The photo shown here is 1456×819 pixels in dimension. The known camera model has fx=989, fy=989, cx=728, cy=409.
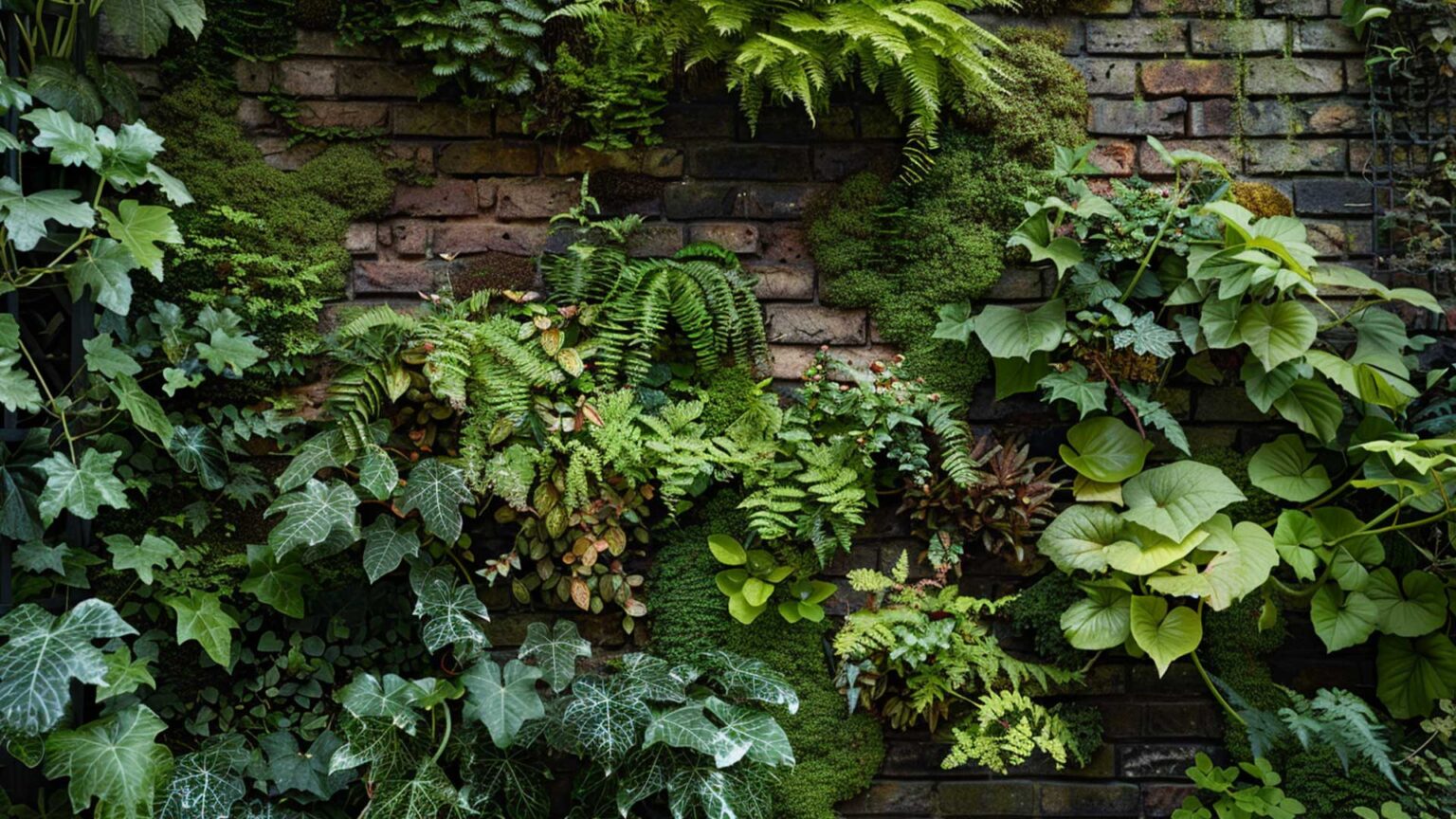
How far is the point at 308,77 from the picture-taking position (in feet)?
8.33

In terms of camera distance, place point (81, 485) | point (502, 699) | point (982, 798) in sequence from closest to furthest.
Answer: point (81, 485)
point (502, 699)
point (982, 798)

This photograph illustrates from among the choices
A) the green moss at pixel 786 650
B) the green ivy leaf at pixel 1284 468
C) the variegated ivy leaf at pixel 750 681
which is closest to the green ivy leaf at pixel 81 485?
the green moss at pixel 786 650

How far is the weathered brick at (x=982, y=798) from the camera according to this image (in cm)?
254

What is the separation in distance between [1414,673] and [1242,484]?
1.96 ft

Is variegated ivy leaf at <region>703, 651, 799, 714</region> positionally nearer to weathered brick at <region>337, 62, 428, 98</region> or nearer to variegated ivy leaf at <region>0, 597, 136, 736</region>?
variegated ivy leaf at <region>0, 597, 136, 736</region>

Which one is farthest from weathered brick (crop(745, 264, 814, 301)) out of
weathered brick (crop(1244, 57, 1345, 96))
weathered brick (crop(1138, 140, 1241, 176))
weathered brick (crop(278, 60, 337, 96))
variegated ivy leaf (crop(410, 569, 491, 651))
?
weathered brick (crop(1244, 57, 1345, 96))

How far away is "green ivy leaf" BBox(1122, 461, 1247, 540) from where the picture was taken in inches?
92.7

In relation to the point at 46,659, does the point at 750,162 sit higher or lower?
higher

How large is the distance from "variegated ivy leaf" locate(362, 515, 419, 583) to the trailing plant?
3.45ft

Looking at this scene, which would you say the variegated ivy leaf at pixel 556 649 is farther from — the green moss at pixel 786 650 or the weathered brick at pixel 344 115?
the weathered brick at pixel 344 115

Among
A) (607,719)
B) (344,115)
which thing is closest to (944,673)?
(607,719)

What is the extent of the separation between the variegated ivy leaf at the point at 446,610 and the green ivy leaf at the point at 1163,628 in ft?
5.15

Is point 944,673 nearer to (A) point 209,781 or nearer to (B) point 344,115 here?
(A) point 209,781

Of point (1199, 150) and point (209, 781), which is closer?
point (209, 781)
